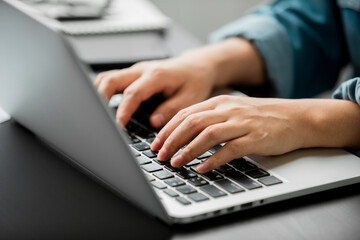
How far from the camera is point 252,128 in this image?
1.80 feet

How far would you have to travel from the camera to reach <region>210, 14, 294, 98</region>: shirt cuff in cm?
85

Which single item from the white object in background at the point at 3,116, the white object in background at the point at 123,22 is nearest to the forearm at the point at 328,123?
the white object in background at the point at 3,116

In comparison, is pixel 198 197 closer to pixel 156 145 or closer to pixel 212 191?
pixel 212 191

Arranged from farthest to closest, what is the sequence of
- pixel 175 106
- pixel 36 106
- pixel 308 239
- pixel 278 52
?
pixel 278 52 → pixel 175 106 → pixel 36 106 → pixel 308 239

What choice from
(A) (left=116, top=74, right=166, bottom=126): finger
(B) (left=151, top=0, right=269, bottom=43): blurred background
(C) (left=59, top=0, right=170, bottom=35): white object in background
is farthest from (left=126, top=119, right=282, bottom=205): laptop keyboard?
(B) (left=151, top=0, right=269, bottom=43): blurred background

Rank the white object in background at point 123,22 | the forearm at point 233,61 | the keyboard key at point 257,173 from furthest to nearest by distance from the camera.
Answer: the white object in background at point 123,22, the forearm at point 233,61, the keyboard key at point 257,173

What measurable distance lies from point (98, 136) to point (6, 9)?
0.16 meters

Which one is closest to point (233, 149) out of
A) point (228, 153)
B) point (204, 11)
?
point (228, 153)

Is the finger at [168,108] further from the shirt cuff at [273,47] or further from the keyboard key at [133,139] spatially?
the shirt cuff at [273,47]

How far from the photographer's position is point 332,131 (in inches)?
22.7

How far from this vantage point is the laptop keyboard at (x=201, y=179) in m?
0.47

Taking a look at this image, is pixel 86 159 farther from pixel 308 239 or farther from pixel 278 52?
pixel 278 52

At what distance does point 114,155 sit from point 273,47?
0.51 meters

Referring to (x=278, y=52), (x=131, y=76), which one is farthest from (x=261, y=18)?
(x=131, y=76)
